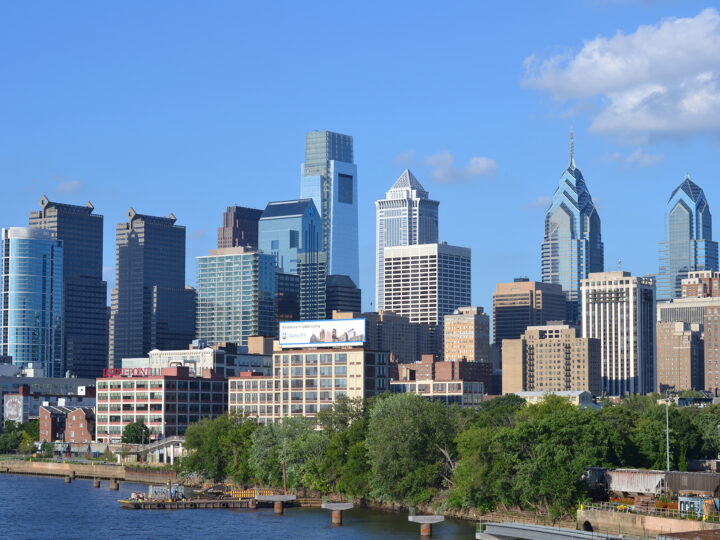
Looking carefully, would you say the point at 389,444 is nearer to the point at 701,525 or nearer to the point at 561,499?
the point at 561,499

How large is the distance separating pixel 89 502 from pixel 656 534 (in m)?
93.7

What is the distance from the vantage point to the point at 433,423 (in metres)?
161

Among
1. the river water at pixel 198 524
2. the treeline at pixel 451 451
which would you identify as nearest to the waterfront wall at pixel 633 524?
the treeline at pixel 451 451

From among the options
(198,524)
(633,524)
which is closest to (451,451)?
(198,524)

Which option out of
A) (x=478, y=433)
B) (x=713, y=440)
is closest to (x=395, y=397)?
(x=478, y=433)

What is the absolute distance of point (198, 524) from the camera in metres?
153

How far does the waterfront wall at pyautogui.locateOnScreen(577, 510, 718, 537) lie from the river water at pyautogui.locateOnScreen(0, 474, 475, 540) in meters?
14.5

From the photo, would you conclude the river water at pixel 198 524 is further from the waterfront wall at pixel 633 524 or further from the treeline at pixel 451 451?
the waterfront wall at pixel 633 524

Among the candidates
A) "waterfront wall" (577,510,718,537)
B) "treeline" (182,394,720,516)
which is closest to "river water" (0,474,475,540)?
"treeline" (182,394,720,516)

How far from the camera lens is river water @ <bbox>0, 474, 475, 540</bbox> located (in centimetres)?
14250

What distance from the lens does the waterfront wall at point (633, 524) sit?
393ft

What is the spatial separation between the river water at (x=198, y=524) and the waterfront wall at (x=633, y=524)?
14.5m

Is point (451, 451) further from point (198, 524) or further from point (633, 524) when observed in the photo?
point (633, 524)

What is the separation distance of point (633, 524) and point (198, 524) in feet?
180
